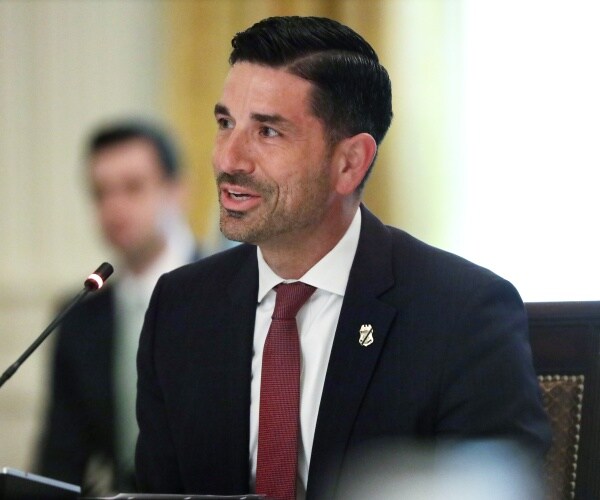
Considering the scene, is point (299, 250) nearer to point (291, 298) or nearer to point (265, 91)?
point (291, 298)

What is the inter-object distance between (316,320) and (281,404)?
0.19 m

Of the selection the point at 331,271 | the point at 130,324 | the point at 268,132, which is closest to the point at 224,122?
the point at 268,132

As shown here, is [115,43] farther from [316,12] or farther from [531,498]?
[531,498]

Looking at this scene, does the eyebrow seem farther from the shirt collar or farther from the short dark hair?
the shirt collar

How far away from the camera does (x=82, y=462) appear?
133 inches

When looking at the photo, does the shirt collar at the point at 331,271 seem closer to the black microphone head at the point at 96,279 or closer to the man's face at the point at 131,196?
the black microphone head at the point at 96,279

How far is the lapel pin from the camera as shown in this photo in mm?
2051

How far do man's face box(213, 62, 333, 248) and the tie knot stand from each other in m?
0.10

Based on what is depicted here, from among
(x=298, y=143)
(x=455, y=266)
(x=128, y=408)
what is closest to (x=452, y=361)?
(x=455, y=266)

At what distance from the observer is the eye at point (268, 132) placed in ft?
6.93

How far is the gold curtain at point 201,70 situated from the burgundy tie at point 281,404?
2467 millimetres

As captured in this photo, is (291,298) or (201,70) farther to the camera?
(201,70)

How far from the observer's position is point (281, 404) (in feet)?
6.77

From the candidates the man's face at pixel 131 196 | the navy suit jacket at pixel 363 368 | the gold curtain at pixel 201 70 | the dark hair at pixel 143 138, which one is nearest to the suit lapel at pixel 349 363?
the navy suit jacket at pixel 363 368
